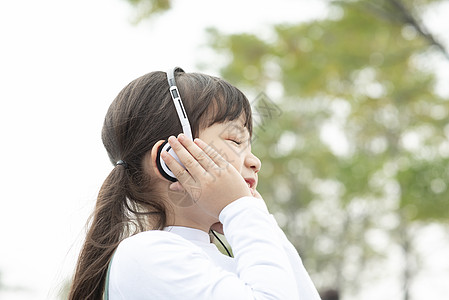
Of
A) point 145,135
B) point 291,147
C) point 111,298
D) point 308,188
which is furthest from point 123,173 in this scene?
point 308,188

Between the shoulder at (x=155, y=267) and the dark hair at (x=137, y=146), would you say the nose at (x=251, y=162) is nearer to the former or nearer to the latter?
the dark hair at (x=137, y=146)

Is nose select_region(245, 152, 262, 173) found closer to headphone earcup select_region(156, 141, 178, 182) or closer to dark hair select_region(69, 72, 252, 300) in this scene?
dark hair select_region(69, 72, 252, 300)

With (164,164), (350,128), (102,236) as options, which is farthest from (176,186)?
(350,128)

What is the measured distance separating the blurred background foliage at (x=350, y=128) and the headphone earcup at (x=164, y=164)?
0.42 metres

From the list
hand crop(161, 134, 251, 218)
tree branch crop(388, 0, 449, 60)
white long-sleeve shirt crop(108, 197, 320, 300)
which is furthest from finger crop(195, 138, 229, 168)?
tree branch crop(388, 0, 449, 60)

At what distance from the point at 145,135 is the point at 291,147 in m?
14.9

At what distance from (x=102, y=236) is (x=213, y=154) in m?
0.42

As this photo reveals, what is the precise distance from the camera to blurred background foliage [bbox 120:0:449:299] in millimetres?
8258

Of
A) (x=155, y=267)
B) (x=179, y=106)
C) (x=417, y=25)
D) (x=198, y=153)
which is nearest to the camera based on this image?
(x=155, y=267)

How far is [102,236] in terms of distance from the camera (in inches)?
63.9

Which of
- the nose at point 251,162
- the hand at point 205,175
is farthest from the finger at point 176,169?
the nose at point 251,162

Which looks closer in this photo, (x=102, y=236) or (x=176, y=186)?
(x=176, y=186)

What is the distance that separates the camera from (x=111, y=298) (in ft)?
4.58

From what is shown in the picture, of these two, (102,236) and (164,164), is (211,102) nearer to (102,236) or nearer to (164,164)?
(164,164)
